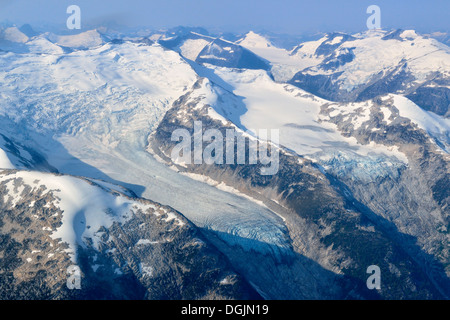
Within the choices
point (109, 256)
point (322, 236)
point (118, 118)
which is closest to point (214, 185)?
point (322, 236)

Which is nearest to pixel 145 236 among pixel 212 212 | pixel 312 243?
pixel 212 212

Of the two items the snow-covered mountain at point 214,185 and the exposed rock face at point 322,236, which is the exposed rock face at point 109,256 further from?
the exposed rock face at point 322,236

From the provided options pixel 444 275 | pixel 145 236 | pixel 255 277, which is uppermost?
pixel 145 236

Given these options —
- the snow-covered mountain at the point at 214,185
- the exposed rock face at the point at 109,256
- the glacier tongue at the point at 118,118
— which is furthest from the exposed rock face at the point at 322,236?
the exposed rock face at the point at 109,256

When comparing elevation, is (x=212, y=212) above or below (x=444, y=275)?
above

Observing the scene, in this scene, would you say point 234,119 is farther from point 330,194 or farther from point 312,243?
point 312,243

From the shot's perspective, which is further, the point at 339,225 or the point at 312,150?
the point at 312,150

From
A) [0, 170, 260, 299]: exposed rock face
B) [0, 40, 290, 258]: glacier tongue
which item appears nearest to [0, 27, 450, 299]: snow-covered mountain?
[0, 170, 260, 299]: exposed rock face
